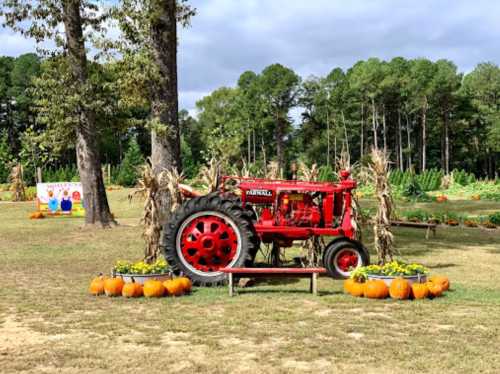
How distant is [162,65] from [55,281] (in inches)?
225

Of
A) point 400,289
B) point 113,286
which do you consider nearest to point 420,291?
point 400,289

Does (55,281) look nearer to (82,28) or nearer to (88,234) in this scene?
(88,234)

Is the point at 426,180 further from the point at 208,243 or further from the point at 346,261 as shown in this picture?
the point at 208,243

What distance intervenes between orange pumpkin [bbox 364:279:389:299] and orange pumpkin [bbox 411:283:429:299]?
1.14 feet

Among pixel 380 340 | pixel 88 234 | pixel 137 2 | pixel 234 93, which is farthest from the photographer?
pixel 234 93

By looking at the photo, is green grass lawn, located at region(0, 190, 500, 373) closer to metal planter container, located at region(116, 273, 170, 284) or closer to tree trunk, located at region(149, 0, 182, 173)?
metal planter container, located at region(116, 273, 170, 284)

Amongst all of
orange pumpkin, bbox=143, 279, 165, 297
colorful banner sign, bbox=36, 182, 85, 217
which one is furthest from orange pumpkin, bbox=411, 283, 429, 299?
colorful banner sign, bbox=36, 182, 85, 217

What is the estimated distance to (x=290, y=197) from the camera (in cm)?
959

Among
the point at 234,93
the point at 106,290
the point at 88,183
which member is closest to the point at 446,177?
the point at 88,183

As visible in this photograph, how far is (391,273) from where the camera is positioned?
26.6 feet

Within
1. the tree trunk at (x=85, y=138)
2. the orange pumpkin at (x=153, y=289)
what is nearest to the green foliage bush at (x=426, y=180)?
the tree trunk at (x=85, y=138)

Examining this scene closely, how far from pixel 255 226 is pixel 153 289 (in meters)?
2.17

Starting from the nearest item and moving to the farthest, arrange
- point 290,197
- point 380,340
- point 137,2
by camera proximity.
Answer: point 380,340 → point 290,197 → point 137,2

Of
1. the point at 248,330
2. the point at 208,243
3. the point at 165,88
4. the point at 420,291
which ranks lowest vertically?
the point at 248,330
